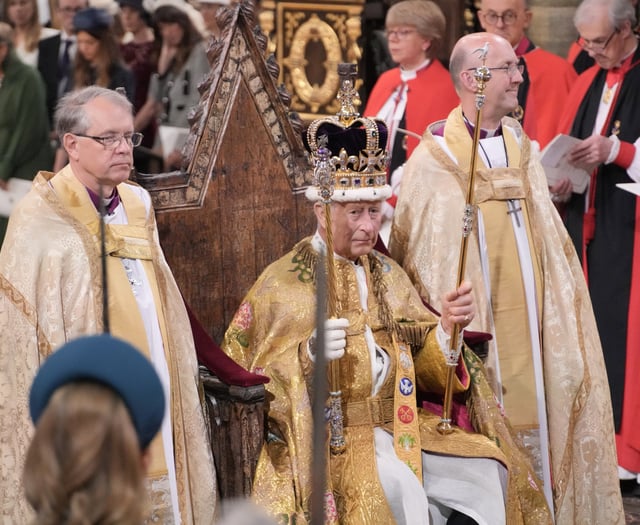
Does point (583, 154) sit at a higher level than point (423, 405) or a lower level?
higher

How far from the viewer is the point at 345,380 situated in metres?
4.72

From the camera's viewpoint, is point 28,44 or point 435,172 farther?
point 28,44

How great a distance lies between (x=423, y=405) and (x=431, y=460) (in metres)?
0.37

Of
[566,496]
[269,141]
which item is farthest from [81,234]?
[566,496]

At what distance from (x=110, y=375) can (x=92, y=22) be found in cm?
571

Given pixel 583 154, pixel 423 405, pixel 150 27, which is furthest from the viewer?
pixel 150 27

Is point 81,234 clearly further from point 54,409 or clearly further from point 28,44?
point 28,44

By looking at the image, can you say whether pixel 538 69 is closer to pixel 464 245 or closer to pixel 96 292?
pixel 464 245

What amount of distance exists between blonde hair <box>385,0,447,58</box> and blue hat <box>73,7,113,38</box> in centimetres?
156

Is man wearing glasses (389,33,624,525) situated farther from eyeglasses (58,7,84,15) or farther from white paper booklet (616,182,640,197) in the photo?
eyeglasses (58,7,84,15)

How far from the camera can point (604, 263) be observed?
6.94m

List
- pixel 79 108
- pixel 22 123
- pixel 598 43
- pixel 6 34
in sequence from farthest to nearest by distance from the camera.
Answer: pixel 6 34 → pixel 22 123 → pixel 598 43 → pixel 79 108

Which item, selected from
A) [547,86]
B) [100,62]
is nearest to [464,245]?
[547,86]

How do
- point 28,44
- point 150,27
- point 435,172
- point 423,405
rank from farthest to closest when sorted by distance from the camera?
point 150,27
point 28,44
point 435,172
point 423,405
